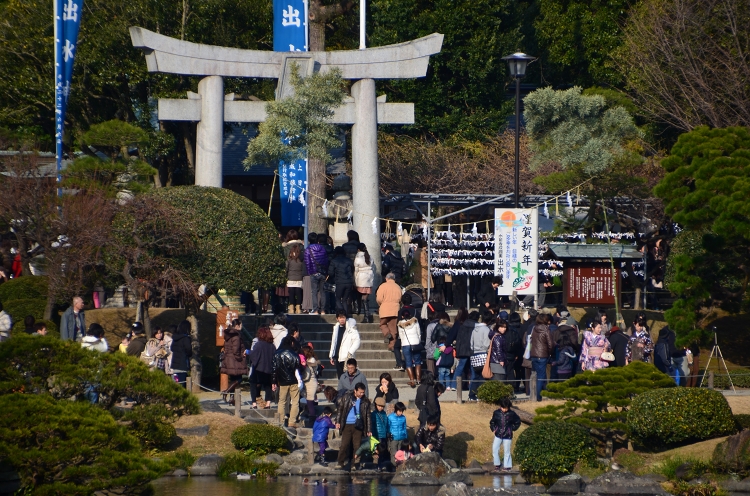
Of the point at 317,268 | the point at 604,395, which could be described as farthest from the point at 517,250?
the point at 604,395

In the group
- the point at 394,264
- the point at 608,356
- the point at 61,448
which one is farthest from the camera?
the point at 394,264

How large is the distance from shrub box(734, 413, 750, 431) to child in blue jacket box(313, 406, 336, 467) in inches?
266

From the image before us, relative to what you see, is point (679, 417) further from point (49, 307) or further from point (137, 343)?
point (49, 307)

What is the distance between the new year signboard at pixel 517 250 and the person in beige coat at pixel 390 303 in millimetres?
2757

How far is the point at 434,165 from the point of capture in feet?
113

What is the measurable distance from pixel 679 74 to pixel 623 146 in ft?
9.05

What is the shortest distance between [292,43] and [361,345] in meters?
9.68

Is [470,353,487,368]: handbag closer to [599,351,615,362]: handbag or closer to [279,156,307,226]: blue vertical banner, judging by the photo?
[599,351,615,362]: handbag

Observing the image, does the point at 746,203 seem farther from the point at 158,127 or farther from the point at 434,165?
the point at 158,127

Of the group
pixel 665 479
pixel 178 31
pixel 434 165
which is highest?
pixel 178 31

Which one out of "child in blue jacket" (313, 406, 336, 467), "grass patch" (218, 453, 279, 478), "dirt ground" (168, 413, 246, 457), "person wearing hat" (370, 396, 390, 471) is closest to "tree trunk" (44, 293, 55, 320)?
"dirt ground" (168, 413, 246, 457)

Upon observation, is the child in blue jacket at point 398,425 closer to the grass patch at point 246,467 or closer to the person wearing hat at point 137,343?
the grass patch at point 246,467

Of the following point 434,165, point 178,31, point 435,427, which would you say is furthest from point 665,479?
point 178,31

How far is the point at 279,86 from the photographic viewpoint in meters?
27.1
